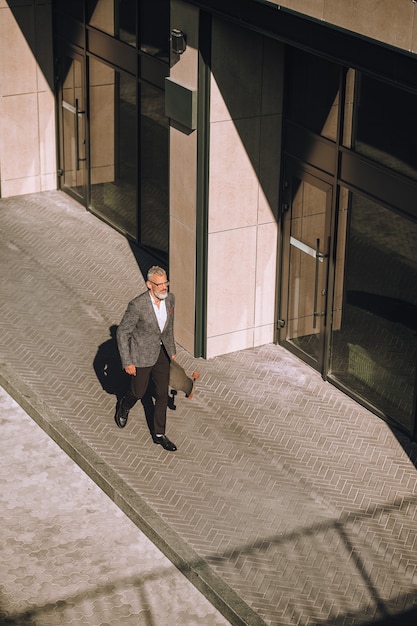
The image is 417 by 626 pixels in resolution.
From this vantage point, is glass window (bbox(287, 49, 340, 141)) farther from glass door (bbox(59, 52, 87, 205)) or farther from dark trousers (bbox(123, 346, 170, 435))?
glass door (bbox(59, 52, 87, 205))

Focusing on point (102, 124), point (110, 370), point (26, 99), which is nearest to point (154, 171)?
point (102, 124)

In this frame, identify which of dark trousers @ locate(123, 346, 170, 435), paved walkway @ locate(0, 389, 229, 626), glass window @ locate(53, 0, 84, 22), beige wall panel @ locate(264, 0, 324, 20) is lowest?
paved walkway @ locate(0, 389, 229, 626)

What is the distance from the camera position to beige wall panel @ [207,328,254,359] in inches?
586

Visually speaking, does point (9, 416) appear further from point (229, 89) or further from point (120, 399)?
point (229, 89)

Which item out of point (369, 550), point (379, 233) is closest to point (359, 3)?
point (379, 233)

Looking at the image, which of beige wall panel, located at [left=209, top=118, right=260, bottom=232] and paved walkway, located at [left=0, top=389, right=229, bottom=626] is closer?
paved walkway, located at [left=0, top=389, right=229, bottom=626]

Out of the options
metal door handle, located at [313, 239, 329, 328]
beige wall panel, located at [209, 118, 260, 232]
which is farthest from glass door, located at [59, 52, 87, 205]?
metal door handle, located at [313, 239, 329, 328]

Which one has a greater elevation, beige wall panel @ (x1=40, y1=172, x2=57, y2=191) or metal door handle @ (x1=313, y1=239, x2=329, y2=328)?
metal door handle @ (x1=313, y1=239, x2=329, y2=328)

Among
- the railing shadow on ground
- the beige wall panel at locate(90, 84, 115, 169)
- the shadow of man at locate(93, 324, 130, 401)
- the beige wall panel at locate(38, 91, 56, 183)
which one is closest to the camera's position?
the railing shadow on ground

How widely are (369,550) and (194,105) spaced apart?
535cm

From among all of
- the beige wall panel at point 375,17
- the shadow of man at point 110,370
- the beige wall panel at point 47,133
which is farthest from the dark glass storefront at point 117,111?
the beige wall panel at point 375,17

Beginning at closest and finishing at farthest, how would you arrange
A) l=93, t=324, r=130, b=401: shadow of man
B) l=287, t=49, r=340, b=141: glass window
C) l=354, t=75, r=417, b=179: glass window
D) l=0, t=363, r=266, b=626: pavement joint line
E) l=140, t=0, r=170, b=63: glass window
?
l=0, t=363, r=266, b=626: pavement joint line < l=354, t=75, r=417, b=179: glass window < l=287, t=49, r=340, b=141: glass window < l=93, t=324, r=130, b=401: shadow of man < l=140, t=0, r=170, b=63: glass window

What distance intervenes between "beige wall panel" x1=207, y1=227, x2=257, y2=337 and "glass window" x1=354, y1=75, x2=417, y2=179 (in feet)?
6.95

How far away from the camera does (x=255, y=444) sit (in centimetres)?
1305
